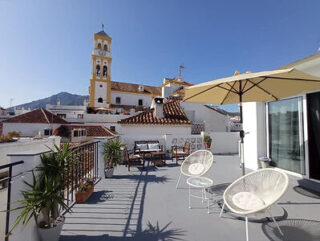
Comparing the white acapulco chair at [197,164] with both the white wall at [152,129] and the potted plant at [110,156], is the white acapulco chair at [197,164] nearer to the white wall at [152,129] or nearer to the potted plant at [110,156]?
the potted plant at [110,156]

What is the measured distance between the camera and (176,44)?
42.8ft

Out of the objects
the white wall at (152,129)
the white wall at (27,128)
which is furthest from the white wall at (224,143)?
the white wall at (27,128)

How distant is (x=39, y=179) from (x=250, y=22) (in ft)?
36.5

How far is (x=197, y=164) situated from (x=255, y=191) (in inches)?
55.4

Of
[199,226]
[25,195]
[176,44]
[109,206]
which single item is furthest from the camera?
[176,44]

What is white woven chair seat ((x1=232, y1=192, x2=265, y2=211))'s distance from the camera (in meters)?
1.87

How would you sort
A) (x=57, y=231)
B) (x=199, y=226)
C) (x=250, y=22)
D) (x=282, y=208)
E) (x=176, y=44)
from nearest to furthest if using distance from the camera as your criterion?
(x=57, y=231), (x=199, y=226), (x=282, y=208), (x=250, y=22), (x=176, y=44)

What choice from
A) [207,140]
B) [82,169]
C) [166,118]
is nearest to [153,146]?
[207,140]

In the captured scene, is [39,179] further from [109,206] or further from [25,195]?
[109,206]

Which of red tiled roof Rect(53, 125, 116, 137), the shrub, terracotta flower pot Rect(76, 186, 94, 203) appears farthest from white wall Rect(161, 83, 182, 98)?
terracotta flower pot Rect(76, 186, 94, 203)

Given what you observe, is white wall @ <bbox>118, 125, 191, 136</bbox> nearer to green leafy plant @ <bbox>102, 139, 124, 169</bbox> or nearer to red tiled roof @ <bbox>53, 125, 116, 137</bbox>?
green leafy plant @ <bbox>102, 139, 124, 169</bbox>

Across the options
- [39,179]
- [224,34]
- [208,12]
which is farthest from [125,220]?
[224,34]

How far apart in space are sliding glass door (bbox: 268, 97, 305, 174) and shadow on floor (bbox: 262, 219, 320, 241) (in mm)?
2143

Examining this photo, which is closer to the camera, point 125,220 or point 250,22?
point 125,220
